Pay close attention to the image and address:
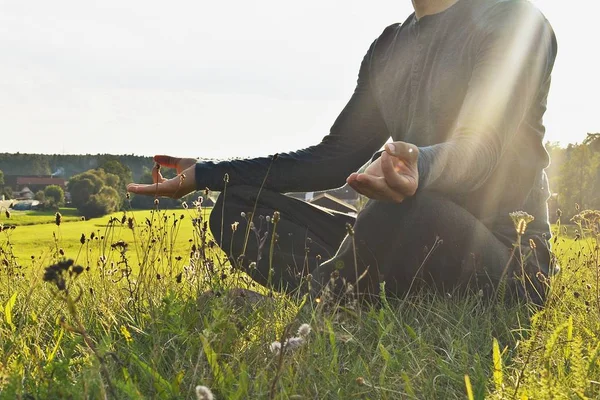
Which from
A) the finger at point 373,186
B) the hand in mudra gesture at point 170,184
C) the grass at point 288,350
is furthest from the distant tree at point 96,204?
the finger at point 373,186

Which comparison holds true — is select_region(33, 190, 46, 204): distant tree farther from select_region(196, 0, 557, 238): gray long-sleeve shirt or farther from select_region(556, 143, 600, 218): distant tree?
select_region(196, 0, 557, 238): gray long-sleeve shirt

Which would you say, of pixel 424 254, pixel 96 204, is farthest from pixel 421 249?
pixel 96 204

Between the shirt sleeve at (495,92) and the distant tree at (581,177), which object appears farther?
the distant tree at (581,177)

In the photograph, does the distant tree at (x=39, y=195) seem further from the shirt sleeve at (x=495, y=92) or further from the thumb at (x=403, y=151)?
the thumb at (x=403, y=151)

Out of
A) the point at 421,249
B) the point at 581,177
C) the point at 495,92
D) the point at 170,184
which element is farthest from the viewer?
the point at 581,177

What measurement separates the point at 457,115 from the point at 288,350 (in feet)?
6.66

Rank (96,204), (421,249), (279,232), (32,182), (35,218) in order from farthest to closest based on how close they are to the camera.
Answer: (32,182) → (96,204) → (35,218) → (279,232) → (421,249)

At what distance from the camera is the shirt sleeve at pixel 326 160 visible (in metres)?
4.55

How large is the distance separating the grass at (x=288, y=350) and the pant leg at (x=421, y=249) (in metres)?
0.16

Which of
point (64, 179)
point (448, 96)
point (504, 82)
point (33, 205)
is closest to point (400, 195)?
point (504, 82)

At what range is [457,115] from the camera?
3.78m

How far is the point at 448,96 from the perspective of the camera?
380 cm

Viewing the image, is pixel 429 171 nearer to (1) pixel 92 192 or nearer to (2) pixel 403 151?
(2) pixel 403 151

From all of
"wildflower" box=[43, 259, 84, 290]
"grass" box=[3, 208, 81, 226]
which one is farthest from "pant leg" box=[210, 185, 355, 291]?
"wildflower" box=[43, 259, 84, 290]
